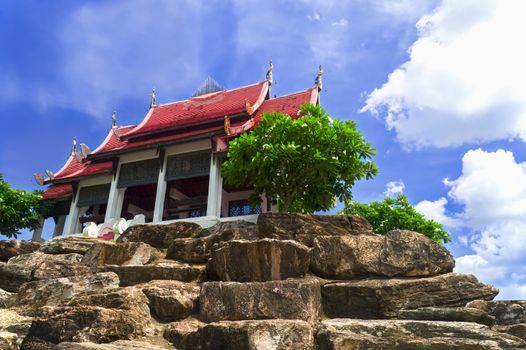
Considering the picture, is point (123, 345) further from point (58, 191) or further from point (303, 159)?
point (58, 191)

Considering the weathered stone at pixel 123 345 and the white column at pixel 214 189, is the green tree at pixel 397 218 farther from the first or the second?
the weathered stone at pixel 123 345

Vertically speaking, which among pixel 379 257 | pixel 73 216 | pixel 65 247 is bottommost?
pixel 379 257

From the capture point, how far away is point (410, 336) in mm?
5453

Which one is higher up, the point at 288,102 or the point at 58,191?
the point at 288,102

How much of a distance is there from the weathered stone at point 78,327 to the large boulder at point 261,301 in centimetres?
134

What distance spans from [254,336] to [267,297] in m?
1.36

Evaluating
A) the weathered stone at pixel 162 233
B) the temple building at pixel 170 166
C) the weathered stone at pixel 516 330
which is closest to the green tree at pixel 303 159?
the weathered stone at pixel 162 233

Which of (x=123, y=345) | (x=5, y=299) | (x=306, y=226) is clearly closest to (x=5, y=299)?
(x=5, y=299)

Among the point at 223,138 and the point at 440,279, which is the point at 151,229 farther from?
the point at 223,138

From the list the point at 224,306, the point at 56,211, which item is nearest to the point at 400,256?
the point at 224,306

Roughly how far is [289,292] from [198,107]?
18.2 metres

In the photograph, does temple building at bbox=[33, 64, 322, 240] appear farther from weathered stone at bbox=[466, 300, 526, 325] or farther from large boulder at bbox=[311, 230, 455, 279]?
weathered stone at bbox=[466, 300, 526, 325]

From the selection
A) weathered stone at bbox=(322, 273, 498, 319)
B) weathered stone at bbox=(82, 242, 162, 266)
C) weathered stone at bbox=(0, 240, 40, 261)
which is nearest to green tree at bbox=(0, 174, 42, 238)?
weathered stone at bbox=(0, 240, 40, 261)

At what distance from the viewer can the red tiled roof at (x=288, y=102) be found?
2084 cm
